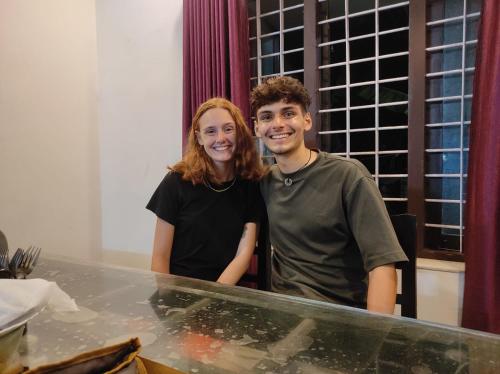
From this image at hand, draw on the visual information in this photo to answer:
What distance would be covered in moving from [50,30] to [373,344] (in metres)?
2.99

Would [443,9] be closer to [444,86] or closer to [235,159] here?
[444,86]

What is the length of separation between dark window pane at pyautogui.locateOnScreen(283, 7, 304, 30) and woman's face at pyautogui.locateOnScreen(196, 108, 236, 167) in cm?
130

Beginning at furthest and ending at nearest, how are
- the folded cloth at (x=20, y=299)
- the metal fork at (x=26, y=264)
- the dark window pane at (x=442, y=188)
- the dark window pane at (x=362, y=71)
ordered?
the dark window pane at (x=362, y=71) < the dark window pane at (x=442, y=188) < the metal fork at (x=26, y=264) < the folded cloth at (x=20, y=299)

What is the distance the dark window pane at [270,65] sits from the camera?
254 centimetres

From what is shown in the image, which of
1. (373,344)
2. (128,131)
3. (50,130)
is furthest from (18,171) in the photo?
(373,344)

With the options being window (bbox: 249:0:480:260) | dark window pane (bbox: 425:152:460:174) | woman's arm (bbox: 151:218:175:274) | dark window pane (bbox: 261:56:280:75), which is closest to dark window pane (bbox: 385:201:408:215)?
window (bbox: 249:0:480:260)

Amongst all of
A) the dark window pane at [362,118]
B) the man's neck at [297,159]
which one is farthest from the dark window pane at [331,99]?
the man's neck at [297,159]

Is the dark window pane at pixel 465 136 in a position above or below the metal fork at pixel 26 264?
above

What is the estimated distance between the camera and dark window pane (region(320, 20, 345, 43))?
7.73 feet

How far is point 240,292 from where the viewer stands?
3.05 feet

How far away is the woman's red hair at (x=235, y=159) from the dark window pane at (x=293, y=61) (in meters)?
1.12

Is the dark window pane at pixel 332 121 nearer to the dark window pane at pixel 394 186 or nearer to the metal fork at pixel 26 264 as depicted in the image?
the dark window pane at pixel 394 186

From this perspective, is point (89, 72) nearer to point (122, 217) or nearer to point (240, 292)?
point (122, 217)

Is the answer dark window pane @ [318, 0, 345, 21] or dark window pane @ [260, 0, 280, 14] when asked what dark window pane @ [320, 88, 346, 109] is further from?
dark window pane @ [260, 0, 280, 14]
